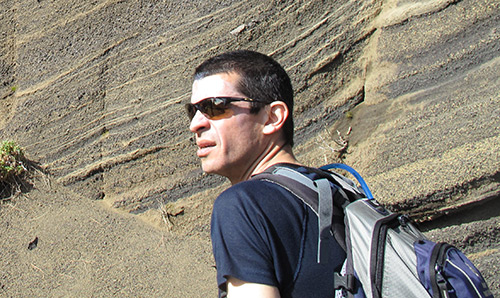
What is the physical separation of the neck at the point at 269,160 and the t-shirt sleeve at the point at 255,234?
394 millimetres

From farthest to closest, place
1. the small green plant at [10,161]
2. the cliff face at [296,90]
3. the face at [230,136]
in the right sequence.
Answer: the small green plant at [10,161] < the cliff face at [296,90] < the face at [230,136]

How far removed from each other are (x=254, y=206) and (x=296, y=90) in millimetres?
3547

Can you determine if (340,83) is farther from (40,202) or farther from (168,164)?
(40,202)

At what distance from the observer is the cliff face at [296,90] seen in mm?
4086

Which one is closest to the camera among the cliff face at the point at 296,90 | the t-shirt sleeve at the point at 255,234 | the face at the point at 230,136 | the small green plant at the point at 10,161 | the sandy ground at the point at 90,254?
the t-shirt sleeve at the point at 255,234

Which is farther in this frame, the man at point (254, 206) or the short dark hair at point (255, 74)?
the short dark hair at point (255, 74)

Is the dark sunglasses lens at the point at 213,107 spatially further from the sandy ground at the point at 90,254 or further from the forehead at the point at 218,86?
the sandy ground at the point at 90,254

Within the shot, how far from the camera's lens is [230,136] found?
2.09 meters

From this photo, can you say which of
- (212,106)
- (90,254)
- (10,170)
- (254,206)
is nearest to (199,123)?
(212,106)

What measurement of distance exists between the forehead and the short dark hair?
16 mm

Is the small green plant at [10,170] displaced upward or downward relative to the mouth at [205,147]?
downward

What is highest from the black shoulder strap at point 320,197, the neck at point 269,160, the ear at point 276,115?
the ear at point 276,115

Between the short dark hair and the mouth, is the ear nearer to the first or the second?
the short dark hair

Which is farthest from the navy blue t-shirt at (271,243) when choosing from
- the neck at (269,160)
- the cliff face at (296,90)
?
the cliff face at (296,90)
